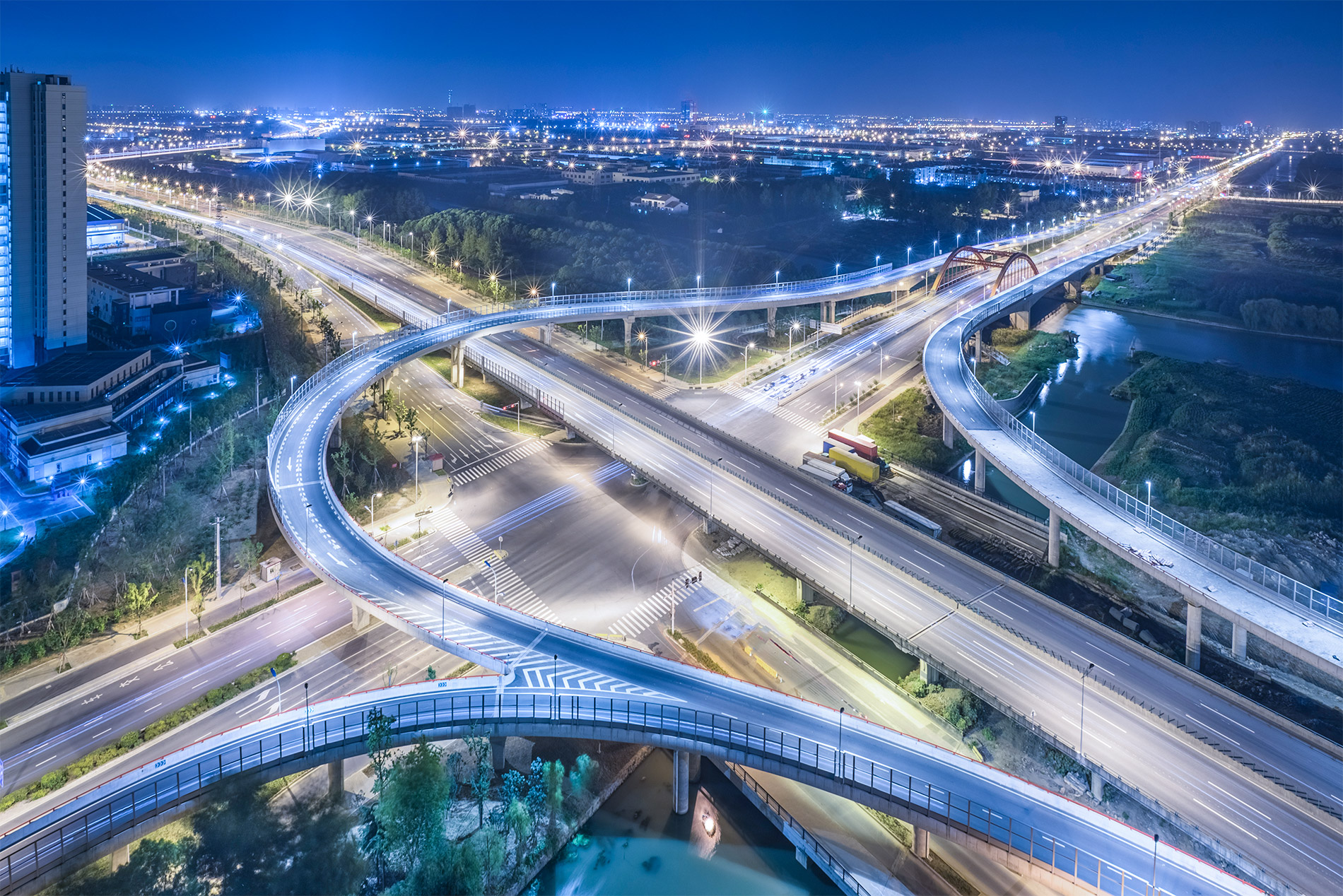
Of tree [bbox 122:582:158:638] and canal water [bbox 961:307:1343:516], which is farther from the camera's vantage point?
canal water [bbox 961:307:1343:516]

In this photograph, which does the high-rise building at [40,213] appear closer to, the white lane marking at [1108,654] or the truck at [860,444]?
the truck at [860,444]

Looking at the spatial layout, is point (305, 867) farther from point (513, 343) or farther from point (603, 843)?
point (513, 343)

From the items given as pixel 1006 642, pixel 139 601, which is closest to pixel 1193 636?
pixel 1006 642

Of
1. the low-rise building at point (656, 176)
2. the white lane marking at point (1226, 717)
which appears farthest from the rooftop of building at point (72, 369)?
the low-rise building at point (656, 176)

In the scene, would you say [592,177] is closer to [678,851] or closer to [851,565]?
[851,565]

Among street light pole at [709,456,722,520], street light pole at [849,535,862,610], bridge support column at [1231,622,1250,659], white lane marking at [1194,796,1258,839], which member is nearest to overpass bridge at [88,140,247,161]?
street light pole at [709,456,722,520]

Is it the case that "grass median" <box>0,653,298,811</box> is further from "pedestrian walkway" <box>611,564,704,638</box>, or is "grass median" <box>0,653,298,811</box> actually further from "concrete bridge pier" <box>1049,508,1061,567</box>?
"concrete bridge pier" <box>1049,508,1061,567</box>

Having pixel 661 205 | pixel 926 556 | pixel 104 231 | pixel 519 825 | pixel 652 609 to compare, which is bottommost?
pixel 519 825
